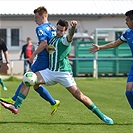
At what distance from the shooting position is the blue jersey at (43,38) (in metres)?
11.0

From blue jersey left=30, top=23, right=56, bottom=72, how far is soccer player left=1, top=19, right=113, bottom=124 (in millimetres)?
463

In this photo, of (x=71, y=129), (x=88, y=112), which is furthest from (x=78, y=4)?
(x=71, y=129)

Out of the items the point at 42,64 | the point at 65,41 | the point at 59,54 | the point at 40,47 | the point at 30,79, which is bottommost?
the point at 30,79

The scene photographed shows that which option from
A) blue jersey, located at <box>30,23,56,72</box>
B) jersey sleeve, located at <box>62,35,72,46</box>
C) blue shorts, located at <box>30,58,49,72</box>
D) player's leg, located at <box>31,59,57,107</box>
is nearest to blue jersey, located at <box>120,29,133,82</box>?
jersey sleeve, located at <box>62,35,72,46</box>

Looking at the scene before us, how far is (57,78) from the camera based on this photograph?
10.5 meters

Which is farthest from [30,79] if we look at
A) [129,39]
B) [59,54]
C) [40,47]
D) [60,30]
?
[129,39]

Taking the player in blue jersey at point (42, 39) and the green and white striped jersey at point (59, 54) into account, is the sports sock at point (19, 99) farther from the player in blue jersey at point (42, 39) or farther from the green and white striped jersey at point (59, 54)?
the green and white striped jersey at point (59, 54)

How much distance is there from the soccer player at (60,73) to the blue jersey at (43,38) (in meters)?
0.46

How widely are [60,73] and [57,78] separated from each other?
0.33 ft

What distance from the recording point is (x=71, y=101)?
14.9 m

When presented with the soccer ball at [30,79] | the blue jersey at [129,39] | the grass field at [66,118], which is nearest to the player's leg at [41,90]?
the grass field at [66,118]

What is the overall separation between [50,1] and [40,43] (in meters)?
24.6

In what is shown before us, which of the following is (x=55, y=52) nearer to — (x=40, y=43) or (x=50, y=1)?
(x=40, y=43)

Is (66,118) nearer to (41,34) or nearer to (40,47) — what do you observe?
(40,47)
